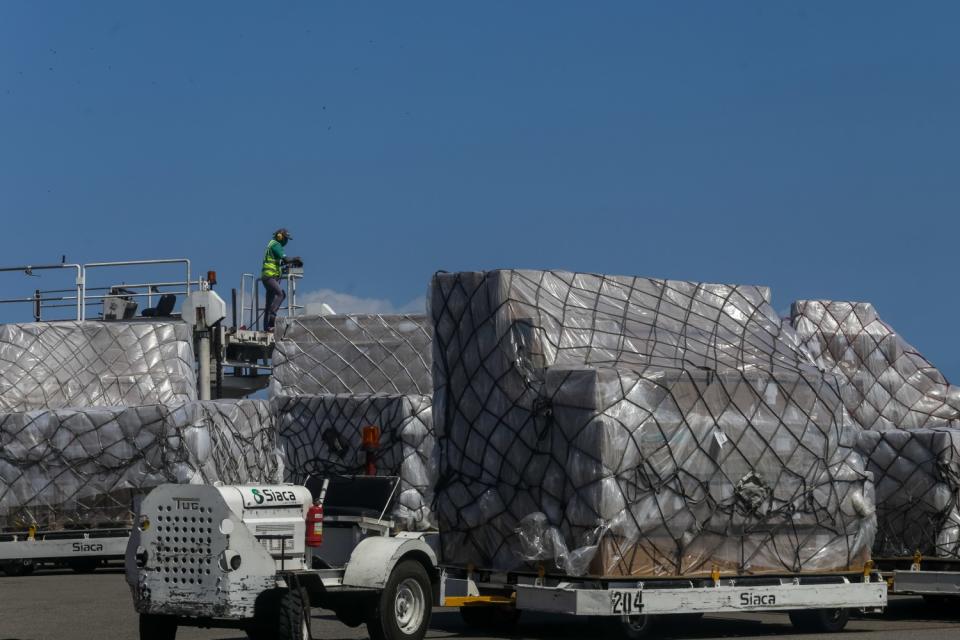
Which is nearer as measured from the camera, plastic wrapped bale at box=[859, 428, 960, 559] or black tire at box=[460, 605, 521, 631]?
black tire at box=[460, 605, 521, 631]

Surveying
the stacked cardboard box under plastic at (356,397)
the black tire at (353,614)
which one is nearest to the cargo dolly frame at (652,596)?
the black tire at (353,614)

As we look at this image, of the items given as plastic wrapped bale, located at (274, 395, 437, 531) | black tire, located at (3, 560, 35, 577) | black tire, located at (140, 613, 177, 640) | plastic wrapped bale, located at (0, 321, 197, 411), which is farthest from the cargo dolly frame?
plastic wrapped bale, located at (0, 321, 197, 411)

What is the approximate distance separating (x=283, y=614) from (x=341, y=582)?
1154 mm

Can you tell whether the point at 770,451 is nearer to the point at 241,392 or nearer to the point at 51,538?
the point at 51,538

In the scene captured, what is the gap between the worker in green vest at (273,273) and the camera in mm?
29594

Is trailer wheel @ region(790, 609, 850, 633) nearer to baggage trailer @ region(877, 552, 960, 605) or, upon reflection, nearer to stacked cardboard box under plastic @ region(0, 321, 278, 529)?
baggage trailer @ region(877, 552, 960, 605)

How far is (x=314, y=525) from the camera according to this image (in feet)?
39.3

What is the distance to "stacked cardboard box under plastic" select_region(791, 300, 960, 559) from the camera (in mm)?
15938

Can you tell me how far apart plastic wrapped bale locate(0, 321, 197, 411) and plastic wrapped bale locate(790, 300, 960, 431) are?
410 inches

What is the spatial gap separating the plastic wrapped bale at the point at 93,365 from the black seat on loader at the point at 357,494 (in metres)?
11.5

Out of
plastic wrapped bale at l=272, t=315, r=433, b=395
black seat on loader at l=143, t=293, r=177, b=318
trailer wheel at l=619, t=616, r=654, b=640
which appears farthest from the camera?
black seat on loader at l=143, t=293, r=177, b=318

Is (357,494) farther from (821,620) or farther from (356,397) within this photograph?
(356,397)

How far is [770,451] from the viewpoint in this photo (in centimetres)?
1345

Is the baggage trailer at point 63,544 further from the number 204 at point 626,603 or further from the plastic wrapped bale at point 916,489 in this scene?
the number 204 at point 626,603
